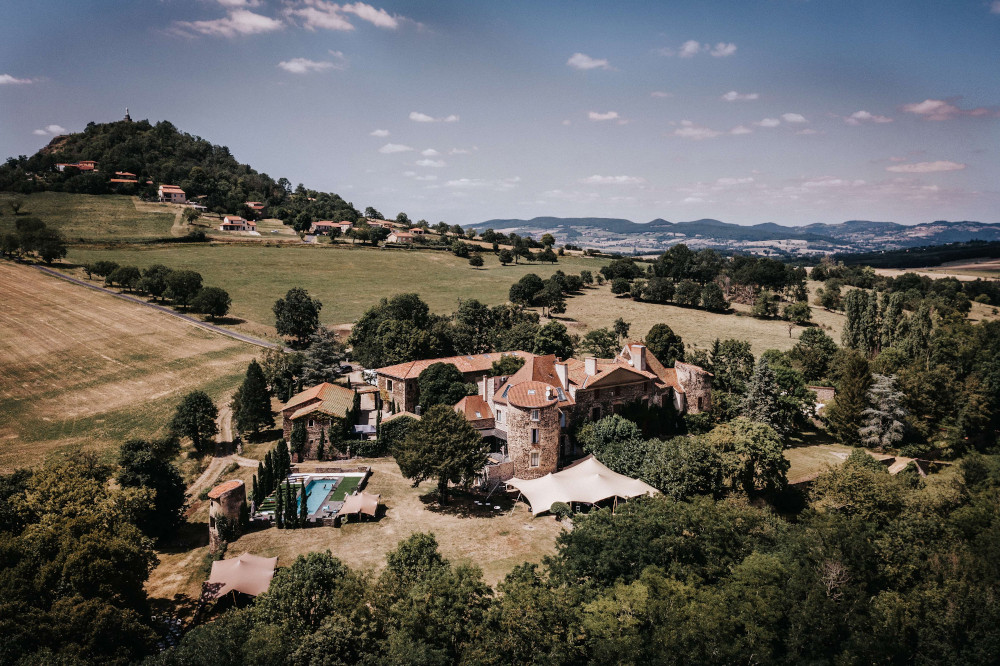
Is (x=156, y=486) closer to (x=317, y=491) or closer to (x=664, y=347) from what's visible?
(x=317, y=491)

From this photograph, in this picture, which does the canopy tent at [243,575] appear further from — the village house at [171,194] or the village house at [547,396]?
the village house at [171,194]

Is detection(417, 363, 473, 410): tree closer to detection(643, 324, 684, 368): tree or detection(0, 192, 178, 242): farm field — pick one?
detection(643, 324, 684, 368): tree

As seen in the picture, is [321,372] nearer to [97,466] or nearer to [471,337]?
[471,337]

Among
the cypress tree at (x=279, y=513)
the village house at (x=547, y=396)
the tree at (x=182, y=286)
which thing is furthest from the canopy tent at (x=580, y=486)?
the tree at (x=182, y=286)

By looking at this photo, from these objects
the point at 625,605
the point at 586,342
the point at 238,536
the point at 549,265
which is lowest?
the point at 238,536

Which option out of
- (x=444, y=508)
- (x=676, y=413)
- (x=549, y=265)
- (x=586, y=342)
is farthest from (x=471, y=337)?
(x=549, y=265)

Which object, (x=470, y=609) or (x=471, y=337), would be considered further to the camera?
(x=471, y=337)

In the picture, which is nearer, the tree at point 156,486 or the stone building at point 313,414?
the tree at point 156,486
